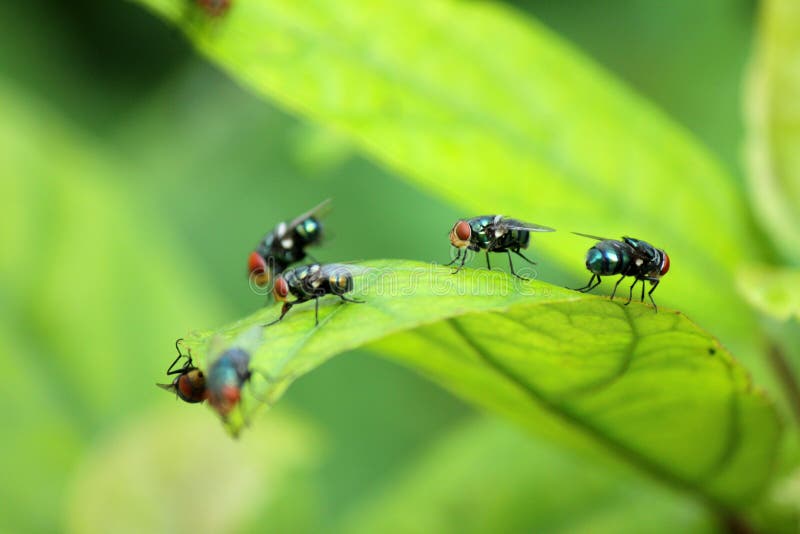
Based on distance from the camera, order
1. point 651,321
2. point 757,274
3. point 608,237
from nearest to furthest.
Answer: point 651,321
point 757,274
point 608,237

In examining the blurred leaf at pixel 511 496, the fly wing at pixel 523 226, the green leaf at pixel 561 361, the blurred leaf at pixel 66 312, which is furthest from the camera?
the blurred leaf at pixel 66 312

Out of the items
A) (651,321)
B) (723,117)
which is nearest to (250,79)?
(651,321)

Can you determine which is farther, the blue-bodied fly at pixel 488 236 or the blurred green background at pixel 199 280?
the blurred green background at pixel 199 280

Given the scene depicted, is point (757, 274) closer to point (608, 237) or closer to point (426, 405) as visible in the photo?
point (608, 237)

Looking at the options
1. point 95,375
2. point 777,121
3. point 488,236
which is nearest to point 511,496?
point 488,236

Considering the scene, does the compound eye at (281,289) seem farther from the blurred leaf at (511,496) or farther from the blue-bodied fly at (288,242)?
the blurred leaf at (511,496)

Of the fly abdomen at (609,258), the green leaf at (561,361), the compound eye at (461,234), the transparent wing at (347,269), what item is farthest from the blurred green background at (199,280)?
the transparent wing at (347,269)

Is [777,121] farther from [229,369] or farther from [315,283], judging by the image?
[229,369]
